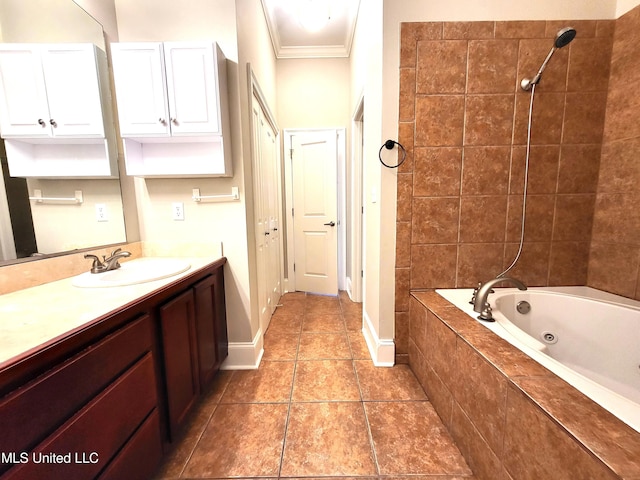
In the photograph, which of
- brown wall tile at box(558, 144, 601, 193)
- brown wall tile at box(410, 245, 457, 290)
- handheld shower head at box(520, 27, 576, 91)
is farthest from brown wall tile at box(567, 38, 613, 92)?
brown wall tile at box(410, 245, 457, 290)

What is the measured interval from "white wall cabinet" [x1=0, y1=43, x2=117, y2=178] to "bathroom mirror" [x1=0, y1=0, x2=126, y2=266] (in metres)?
0.04

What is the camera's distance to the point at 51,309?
0.76m

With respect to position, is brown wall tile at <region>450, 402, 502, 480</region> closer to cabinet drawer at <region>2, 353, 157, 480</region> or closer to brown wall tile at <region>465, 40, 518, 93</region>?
cabinet drawer at <region>2, 353, 157, 480</region>

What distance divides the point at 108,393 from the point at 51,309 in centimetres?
34

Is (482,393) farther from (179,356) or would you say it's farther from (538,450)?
(179,356)

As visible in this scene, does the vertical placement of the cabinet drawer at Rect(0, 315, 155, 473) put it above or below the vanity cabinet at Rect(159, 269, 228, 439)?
above

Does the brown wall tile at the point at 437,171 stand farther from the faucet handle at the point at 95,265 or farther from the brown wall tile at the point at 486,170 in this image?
the faucet handle at the point at 95,265

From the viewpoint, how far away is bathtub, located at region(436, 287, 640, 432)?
116cm

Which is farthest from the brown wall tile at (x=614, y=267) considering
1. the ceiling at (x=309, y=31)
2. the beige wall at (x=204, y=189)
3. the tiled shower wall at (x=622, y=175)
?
the ceiling at (x=309, y=31)

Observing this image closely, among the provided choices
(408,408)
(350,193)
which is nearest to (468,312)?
(408,408)

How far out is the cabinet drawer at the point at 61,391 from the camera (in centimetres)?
48

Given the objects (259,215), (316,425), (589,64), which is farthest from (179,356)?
(589,64)

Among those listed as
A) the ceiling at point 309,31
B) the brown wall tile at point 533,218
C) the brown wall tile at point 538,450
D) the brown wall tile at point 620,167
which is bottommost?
the brown wall tile at point 538,450

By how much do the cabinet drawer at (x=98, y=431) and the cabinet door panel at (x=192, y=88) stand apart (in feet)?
3.83
